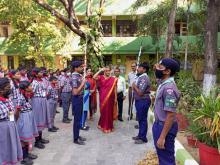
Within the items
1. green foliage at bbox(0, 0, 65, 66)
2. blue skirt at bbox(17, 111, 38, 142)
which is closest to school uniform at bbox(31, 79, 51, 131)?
blue skirt at bbox(17, 111, 38, 142)

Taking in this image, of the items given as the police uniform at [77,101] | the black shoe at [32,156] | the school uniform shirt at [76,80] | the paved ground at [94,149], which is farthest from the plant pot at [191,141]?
the black shoe at [32,156]

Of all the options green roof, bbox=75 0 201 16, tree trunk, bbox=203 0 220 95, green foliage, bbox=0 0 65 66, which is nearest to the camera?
tree trunk, bbox=203 0 220 95

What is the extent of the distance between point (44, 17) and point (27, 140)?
14.2 m

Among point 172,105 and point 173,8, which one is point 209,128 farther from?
point 173,8

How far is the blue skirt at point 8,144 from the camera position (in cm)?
497

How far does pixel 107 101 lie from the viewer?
Answer: 864 cm

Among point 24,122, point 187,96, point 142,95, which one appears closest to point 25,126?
point 24,122

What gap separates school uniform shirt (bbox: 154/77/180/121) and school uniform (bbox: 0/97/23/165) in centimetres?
227

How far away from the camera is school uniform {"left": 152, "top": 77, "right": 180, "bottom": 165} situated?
4.25 m

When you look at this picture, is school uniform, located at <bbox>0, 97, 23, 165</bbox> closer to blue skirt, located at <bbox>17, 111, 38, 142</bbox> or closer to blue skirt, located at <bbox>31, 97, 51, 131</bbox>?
blue skirt, located at <bbox>17, 111, 38, 142</bbox>

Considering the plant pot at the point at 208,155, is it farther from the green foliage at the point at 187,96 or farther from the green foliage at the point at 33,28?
the green foliage at the point at 33,28

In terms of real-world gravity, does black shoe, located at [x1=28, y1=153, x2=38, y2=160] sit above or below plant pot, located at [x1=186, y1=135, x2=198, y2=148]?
below

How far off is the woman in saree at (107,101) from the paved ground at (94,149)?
241mm

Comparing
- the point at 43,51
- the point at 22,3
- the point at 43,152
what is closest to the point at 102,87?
the point at 43,152
